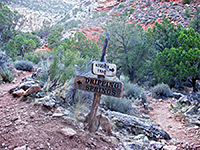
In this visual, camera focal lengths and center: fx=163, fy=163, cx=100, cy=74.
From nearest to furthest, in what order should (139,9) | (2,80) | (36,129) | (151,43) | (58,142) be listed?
(58,142)
(36,129)
(2,80)
(151,43)
(139,9)

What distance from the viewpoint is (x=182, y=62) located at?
8.86 m

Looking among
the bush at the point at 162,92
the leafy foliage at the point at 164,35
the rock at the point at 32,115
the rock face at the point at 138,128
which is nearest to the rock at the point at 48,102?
the rock at the point at 32,115

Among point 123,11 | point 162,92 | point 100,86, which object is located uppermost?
point 123,11

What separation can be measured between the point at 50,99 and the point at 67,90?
0.72 meters

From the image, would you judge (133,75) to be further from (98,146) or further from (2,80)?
(98,146)

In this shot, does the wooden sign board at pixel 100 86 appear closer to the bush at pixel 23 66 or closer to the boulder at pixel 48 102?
the boulder at pixel 48 102

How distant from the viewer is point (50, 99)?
354cm

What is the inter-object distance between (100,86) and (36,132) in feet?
4.22

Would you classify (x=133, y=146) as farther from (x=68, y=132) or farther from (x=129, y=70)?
(x=129, y=70)

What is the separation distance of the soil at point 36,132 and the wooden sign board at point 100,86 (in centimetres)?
77

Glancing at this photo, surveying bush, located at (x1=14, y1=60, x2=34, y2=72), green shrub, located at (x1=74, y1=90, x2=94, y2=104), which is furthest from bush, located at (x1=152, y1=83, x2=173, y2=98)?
bush, located at (x1=14, y1=60, x2=34, y2=72)

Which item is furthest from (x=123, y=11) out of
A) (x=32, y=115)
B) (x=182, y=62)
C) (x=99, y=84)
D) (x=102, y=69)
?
(x=32, y=115)

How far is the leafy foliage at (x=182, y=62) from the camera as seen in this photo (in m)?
8.47

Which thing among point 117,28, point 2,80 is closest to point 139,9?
point 117,28
